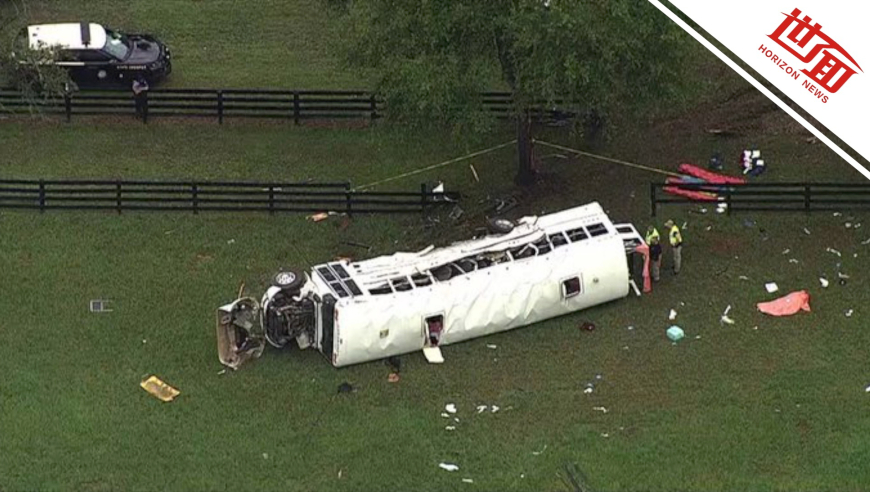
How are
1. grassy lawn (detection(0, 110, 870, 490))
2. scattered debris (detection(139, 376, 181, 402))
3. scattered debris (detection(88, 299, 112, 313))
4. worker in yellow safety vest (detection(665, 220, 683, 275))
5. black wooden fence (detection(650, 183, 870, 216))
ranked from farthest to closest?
black wooden fence (detection(650, 183, 870, 216)), worker in yellow safety vest (detection(665, 220, 683, 275)), scattered debris (detection(88, 299, 112, 313)), scattered debris (detection(139, 376, 181, 402)), grassy lawn (detection(0, 110, 870, 490))

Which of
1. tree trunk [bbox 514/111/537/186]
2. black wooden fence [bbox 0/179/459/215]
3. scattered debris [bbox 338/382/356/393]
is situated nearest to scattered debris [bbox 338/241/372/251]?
black wooden fence [bbox 0/179/459/215]

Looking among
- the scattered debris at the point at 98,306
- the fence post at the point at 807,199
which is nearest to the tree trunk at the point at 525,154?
the fence post at the point at 807,199

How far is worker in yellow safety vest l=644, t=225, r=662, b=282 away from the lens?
25.2 m

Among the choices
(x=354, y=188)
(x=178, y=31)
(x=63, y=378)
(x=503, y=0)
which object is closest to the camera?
(x=63, y=378)

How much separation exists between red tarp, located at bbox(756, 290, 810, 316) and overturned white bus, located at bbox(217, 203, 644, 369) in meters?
2.51

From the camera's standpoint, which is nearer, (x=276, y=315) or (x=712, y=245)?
(x=276, y=315)

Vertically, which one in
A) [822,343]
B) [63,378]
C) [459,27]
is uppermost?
[459,27]

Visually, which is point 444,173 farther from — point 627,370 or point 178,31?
point 178,31

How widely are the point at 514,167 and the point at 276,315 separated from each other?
28.9ft

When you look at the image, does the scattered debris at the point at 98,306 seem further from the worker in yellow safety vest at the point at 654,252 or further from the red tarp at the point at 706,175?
the red tarp at the point at 706,175

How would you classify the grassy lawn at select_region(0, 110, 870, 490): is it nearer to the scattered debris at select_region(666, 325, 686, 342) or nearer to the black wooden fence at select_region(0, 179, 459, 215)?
the scattered debris at select_region(666, 325, 686, 342)

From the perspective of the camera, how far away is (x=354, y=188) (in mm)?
29859

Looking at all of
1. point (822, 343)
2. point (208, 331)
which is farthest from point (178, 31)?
point (822, 343)

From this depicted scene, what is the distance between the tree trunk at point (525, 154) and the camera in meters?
28.7
